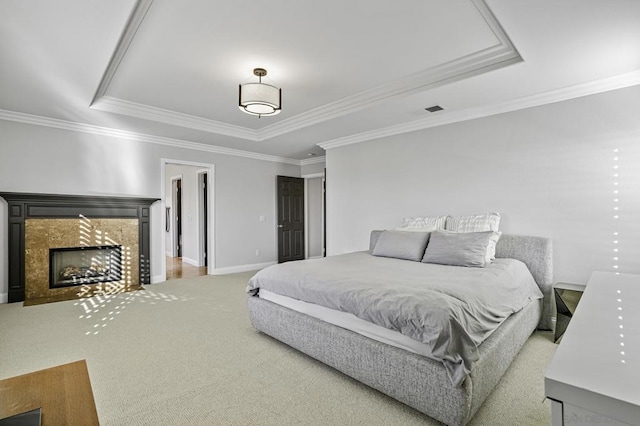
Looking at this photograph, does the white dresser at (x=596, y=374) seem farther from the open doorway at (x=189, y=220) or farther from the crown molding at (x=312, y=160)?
the crown molding at (x=312, y=160)

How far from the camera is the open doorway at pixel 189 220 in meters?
6.24

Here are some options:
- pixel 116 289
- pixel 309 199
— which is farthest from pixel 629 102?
pixel 116 289

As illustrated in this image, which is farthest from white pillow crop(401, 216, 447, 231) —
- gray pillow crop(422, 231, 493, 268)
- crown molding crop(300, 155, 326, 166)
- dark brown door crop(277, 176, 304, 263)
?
dark brown door crop(277, 176, 304, 263)

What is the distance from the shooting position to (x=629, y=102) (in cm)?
311

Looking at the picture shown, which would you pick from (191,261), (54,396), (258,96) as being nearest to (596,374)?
(54,396)

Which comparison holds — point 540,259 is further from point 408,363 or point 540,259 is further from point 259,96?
point 259,96

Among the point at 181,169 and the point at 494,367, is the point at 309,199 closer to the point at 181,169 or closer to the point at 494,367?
the point at 181,169

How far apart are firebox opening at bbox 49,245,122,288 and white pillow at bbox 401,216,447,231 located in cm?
441

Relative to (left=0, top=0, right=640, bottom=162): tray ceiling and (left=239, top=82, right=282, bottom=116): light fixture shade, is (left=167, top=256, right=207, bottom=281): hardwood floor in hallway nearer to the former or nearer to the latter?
(left=0, top=0, right=640, bottom=162): tray ceiling

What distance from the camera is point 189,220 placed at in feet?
26.0

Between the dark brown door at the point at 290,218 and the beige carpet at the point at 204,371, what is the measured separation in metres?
3.33

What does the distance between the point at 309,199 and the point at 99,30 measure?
19.3 ft

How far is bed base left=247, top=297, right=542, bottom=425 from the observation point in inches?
68.1

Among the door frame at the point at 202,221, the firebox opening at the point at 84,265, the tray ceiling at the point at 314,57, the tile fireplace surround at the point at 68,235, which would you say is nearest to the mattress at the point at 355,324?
the tray ceiling at the point at 314,57
